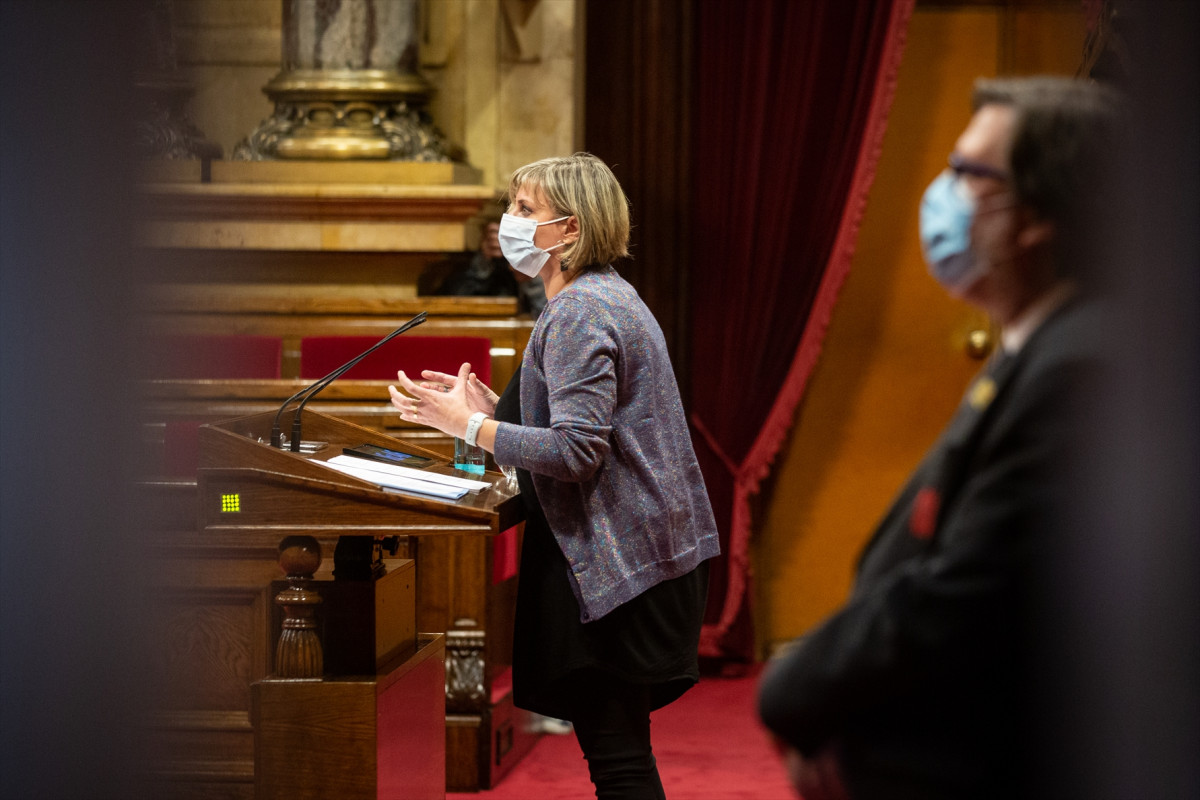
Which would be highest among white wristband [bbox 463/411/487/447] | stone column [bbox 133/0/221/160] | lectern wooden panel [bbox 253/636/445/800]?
stone column [bbox 133/0/221/160]

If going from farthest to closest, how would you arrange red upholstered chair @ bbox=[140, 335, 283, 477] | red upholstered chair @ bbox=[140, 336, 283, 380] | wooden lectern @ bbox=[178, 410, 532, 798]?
1. red upholstered chair @ bbox=[140, 336, 283, 380]
2. red upholstered chair @ bbox=[140, 335, 283, 477]
3. wooden lectern @ bbox=[178, 410, 532, 798]

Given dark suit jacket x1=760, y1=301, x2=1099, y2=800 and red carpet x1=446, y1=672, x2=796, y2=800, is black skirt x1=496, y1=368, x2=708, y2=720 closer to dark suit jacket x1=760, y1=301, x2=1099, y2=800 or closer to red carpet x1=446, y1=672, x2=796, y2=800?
dark suit jacket x1=760, y1=301, x2=1099, y2=800

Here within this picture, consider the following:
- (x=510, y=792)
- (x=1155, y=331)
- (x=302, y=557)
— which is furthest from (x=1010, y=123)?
(x=510, y=792)

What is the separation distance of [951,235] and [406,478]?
1.11 metres

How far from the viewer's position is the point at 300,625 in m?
2.24

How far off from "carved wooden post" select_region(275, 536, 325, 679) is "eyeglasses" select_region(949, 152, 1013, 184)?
4.48 feet

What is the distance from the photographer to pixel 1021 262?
3.82 ft

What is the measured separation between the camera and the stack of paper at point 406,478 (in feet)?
6.68

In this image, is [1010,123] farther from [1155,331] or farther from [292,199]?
[292,199]

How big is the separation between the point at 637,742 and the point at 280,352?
2465 mm

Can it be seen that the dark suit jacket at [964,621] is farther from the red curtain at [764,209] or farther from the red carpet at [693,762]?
the red curtain at [764,209]

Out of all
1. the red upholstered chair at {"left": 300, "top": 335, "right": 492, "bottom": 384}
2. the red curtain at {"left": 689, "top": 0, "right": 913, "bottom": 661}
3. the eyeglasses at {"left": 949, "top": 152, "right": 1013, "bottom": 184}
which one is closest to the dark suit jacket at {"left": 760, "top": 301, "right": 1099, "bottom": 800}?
the eyeglasses at {"left": 949, "top": 152, "right": 1013, "bottom": 184}

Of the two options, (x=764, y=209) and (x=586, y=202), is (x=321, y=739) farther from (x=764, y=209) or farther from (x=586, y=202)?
(x=764, y=209)

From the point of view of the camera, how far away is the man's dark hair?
3.60 ft
